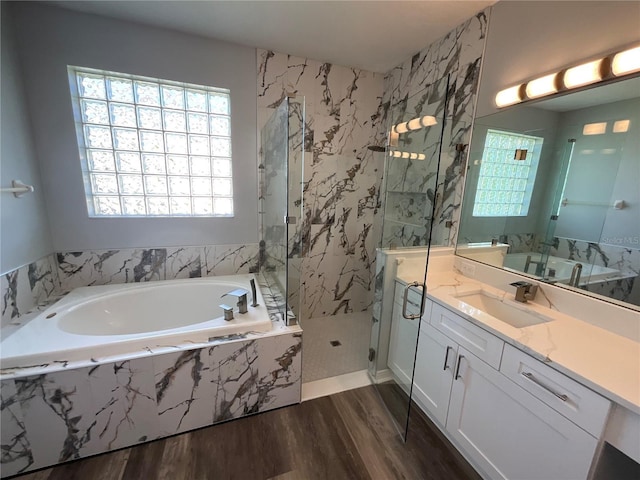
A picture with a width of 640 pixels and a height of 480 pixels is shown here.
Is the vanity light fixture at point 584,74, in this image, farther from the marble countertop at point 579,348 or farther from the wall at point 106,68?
the wall at point 106,68

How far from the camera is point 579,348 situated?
1054 millimetres

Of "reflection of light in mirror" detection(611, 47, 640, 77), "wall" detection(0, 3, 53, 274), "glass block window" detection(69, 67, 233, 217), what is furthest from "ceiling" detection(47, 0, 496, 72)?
"reflection of light in mirror" detection(611, 47, 640, 77)

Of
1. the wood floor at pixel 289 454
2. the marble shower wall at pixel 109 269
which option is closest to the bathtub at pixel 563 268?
the wood floor at pixel 289 454

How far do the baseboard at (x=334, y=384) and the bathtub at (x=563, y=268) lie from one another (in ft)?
4.37

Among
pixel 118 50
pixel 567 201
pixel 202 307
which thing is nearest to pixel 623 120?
pixel 567 201

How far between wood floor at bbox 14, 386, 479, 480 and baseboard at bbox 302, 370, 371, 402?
0.55 ft

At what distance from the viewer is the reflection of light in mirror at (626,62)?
110 cm

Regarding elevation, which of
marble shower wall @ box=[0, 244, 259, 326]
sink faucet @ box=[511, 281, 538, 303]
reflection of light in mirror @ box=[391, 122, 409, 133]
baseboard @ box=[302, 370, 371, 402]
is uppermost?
reflection of light in mirror @ box=[391, 122, 409, 133]

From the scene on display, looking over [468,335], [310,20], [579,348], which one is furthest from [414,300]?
[310,20]

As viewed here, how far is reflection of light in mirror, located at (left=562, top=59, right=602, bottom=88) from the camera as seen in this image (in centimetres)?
122

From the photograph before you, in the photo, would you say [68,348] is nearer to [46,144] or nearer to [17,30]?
[46,144]

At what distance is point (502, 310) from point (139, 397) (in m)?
2.16

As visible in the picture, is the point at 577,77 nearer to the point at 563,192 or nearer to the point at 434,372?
the point at 563,192

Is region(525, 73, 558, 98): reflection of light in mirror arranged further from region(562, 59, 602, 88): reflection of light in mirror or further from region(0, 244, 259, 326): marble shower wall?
region(0, 244, 259, 326): marble shower wall
